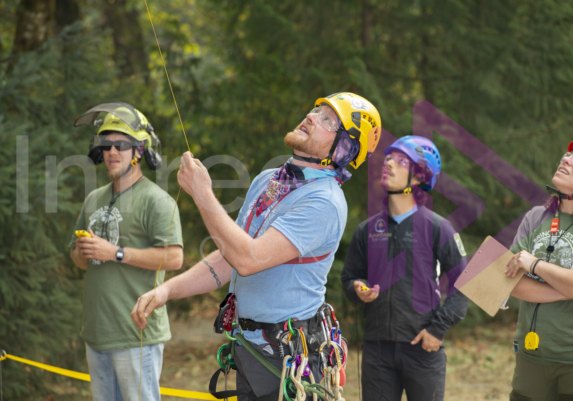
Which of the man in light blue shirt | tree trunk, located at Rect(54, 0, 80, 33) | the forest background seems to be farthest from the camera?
tree trunk, located at Rect(54, 0, 80, 33)

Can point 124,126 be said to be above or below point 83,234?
above

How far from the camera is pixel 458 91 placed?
859 cm

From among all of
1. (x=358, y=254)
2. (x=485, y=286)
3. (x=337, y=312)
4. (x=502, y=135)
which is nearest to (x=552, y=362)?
(x=485, y=286)

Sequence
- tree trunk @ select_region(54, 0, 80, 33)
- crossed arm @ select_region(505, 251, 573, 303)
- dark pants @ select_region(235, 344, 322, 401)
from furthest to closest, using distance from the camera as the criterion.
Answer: tree trunk @ select_region(54, 0, 80, 33) < crossed arm @ select_region(505, 251, 573, 303) < dark pants @ select_region(235, 344, 322, 401)

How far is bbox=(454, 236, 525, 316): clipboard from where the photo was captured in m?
3.33

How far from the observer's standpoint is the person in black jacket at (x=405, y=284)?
12.5ft

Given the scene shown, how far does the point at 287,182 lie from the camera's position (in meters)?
2.67

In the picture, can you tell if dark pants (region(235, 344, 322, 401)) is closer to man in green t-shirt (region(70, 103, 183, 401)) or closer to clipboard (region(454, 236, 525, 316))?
man in green t-shirt (region(70, 103, 183, 401))

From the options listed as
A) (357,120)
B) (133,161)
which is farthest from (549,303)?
(133,161)

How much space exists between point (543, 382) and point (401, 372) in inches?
38.2

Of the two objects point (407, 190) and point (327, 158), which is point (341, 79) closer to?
point (407, 190)

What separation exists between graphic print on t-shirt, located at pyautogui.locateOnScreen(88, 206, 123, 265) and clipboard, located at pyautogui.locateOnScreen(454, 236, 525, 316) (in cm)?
238

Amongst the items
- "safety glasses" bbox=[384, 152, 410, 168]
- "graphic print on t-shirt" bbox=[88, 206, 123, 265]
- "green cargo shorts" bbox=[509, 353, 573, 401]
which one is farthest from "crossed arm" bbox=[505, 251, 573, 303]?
"graphic print on t-shirt" bbox=[88, 206, 123, 265]

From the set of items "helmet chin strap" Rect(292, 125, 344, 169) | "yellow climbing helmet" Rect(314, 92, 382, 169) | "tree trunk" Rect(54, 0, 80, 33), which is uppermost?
"tree trunk" Rect(54, 0, 80, 33)
